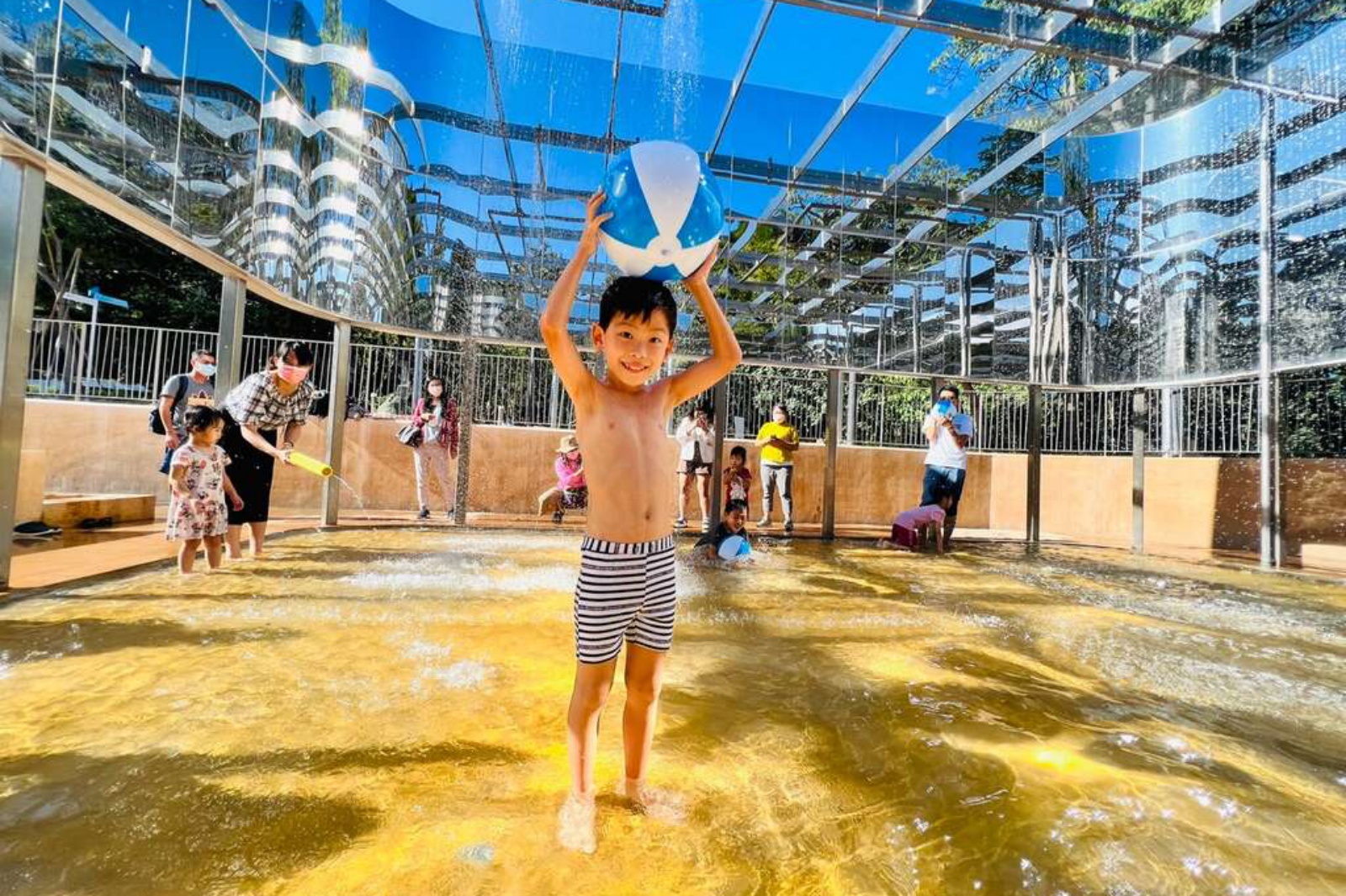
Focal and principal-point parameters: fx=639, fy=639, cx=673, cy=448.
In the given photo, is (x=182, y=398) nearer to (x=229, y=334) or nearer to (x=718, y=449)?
(x=229, y=334)

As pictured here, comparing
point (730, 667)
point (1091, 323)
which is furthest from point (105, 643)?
point (1091, 323)

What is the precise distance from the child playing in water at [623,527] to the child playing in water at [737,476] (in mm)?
7042

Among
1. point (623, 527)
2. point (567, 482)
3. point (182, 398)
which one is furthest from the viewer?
point (567, 482)

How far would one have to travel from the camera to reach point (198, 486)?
5.30m

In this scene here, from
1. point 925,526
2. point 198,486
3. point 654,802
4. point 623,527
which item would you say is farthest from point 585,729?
→ point 925,526

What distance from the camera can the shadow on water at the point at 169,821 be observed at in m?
1.65

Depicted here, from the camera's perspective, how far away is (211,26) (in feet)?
18.3

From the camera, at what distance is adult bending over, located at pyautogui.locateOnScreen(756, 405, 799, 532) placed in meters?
10.4

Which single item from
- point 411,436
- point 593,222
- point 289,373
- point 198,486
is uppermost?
point 593,222

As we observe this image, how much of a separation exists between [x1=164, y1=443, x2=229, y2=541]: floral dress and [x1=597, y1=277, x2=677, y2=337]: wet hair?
4.82 meters

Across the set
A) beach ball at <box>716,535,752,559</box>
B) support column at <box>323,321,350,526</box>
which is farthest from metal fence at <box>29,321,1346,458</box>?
beach ball at <box>716,535,752,559</box>

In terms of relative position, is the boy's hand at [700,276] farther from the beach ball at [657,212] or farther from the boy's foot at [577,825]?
the boy's foot at [577,825]

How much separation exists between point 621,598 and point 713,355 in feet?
3.35

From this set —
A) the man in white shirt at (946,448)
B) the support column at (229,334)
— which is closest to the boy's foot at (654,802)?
the support column at (229,334)
